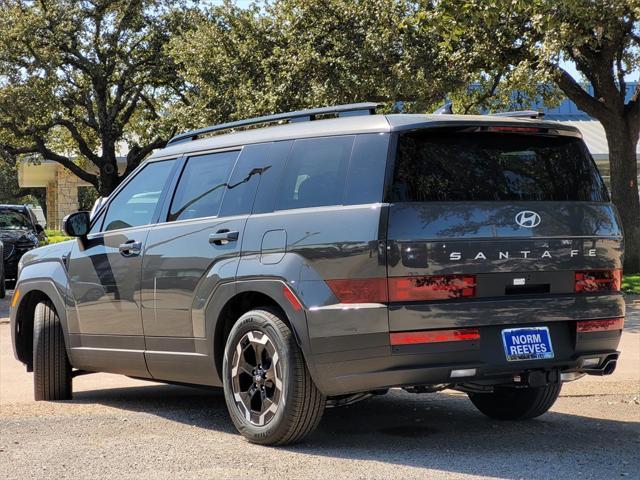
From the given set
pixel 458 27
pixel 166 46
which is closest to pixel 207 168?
pixel 458 27

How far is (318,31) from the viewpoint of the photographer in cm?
2273

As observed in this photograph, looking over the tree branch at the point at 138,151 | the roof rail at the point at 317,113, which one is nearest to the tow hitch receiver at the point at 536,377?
the roof rail at the point at 317,113

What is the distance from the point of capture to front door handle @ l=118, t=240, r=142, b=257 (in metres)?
7.22

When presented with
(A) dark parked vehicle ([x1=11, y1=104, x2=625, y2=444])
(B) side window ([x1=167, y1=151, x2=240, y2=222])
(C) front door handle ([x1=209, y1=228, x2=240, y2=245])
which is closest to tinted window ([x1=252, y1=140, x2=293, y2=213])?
(A) dark parked vehicle ([x1=11, y1=104, x2=625, y2=444])

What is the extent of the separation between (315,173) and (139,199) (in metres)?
1.93

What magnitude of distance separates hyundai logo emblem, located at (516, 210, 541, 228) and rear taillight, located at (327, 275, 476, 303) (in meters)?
0.50

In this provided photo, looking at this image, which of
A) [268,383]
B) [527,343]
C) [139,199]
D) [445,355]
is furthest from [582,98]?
[445,355]

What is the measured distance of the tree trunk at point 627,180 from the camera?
23.1 m

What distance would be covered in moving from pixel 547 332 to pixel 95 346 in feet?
11.1

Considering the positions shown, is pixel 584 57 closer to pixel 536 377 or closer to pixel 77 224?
pixel 77 224

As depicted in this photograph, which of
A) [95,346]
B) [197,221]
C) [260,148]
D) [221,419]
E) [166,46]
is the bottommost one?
[221,419]

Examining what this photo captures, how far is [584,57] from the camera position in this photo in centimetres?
2216

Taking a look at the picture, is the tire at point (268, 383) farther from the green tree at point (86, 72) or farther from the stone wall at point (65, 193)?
the stone wall at point (65, 193)

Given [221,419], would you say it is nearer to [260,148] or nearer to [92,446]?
[92,446]
